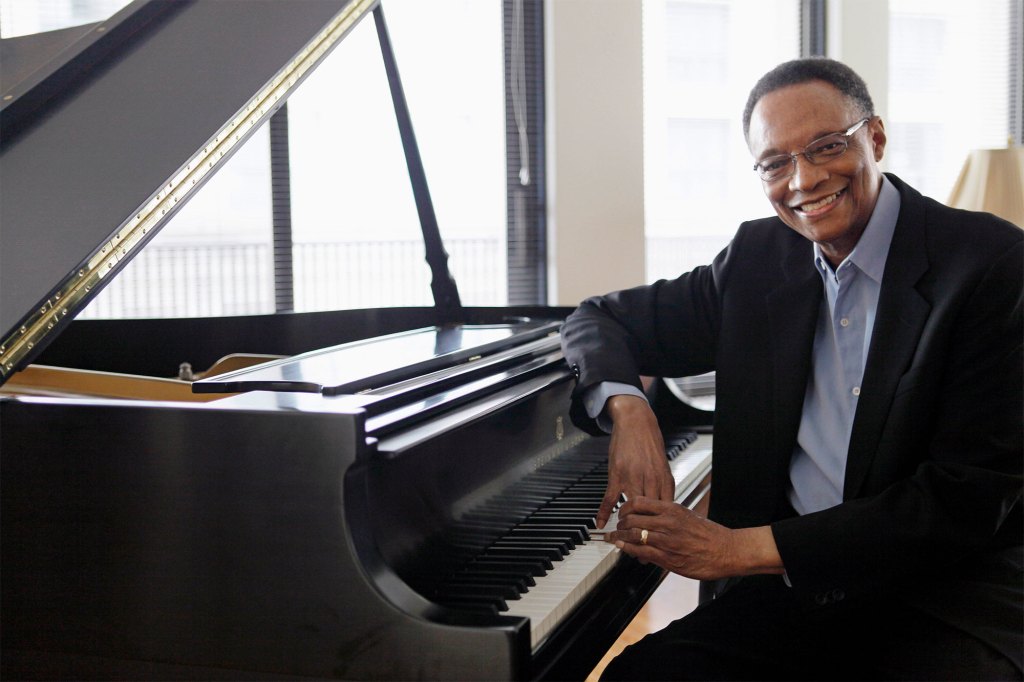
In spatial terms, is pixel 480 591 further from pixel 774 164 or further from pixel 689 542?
pixel 774 164

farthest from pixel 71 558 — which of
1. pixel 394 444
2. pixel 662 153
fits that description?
pixel 662 153

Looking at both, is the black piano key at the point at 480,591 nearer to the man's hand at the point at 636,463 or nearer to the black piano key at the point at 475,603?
the black piano key at the point at 475,603

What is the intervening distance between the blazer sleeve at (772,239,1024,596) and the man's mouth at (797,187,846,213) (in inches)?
10.0

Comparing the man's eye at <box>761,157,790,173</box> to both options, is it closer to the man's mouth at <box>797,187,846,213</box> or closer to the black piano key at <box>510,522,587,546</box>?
the man's mouth at <box>797,187,846,213</box>

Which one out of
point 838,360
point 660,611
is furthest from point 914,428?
point 660,611

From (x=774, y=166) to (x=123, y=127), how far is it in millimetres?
1075

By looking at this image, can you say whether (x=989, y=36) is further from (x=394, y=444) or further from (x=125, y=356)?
(x=394, y=444)

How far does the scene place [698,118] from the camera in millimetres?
4992

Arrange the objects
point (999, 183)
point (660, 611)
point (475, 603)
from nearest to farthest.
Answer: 1. point (475, 603)
2. point (660, 611)
3. point (999, 183)

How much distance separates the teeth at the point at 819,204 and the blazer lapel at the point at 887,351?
0.14 m

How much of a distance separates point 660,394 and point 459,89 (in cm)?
244

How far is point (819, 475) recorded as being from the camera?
67.0 inches

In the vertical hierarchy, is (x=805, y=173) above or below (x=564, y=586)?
above

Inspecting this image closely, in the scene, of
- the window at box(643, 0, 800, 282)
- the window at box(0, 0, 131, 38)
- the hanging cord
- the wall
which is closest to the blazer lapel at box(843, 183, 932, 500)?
the window at box(0, 0, 131, 38)
